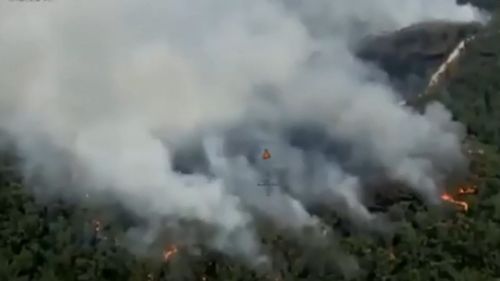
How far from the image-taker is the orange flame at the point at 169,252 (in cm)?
2445

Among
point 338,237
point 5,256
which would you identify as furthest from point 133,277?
point 338,237

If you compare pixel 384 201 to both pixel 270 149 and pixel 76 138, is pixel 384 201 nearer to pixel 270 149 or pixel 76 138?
pixel 270 149

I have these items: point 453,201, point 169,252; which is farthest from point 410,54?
point 169,252

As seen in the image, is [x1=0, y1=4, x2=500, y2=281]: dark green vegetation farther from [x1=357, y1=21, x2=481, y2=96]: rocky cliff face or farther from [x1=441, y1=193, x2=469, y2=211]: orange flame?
[x1=357, y1=21, x2=481, y2=96]: rocky cliff face

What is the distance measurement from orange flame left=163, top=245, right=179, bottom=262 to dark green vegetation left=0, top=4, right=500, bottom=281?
12 centimetres

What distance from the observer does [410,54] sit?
32.6 metres

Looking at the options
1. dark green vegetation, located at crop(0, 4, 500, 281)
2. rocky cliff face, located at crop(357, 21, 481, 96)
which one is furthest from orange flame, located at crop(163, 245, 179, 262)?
rocky cliff face, located at crop(357, 21, 481, 96)

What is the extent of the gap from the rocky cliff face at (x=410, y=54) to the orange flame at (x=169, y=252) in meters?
9.81

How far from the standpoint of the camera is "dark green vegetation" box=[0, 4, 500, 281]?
2444 cm

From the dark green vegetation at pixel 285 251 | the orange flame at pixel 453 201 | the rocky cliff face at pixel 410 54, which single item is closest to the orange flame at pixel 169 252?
the dark green vegetation at pixel 285 251

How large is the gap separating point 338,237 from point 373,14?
12114 millimetres

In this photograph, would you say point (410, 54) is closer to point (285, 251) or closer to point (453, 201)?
point (453, 201)

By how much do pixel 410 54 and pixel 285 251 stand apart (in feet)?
32.4

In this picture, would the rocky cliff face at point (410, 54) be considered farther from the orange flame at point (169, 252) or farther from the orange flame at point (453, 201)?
the orange flame at point (169, 252)
